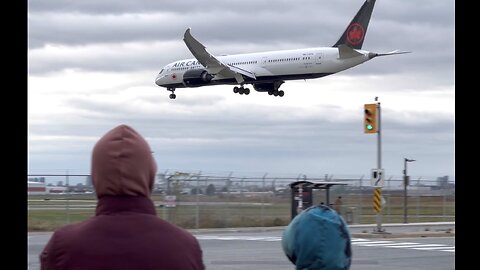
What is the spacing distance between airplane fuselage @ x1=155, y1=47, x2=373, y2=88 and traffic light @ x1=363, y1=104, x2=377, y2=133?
24152mm

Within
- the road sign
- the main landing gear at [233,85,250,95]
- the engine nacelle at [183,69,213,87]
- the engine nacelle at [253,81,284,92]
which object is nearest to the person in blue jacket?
the road sign

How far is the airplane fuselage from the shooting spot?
5238cm

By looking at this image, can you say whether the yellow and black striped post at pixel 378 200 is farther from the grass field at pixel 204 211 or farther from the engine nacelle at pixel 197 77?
the engine nacelle at pixel 197 77

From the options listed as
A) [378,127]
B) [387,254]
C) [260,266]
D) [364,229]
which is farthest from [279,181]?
[260,266]

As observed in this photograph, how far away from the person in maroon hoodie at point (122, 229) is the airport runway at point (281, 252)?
40.3 ft

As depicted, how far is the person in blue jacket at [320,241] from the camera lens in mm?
3693

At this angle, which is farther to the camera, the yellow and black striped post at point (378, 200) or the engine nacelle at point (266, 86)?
the engine nacelle at point (266, 86)

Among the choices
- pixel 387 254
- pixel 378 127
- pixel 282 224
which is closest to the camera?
pixel 387 254

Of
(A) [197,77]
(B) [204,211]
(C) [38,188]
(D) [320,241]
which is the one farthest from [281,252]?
(A) [197,77]

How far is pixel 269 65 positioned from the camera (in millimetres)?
54344

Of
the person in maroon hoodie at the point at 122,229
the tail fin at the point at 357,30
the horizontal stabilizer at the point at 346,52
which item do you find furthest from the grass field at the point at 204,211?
the person in maroon hoodie at the point at 122,229
